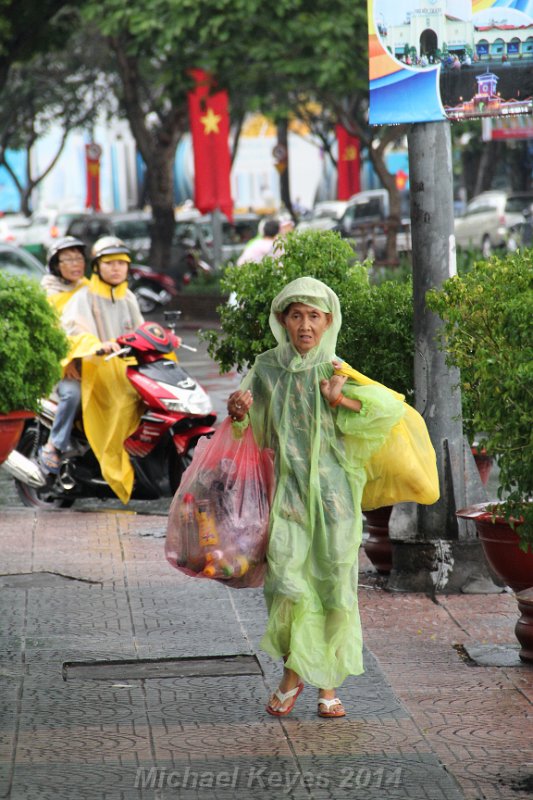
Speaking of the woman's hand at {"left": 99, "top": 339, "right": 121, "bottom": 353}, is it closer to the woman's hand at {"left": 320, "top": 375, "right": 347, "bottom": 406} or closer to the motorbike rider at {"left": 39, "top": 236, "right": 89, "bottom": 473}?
the motorbike rider at {"left": 39, "top": 236, "right": 89, "bottom": 473}

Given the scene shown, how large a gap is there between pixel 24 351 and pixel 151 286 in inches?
795

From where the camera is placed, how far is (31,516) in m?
9.17

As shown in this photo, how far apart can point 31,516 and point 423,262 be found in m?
3.47

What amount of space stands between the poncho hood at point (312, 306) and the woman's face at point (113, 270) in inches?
167

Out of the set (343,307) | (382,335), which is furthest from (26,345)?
(382,335)

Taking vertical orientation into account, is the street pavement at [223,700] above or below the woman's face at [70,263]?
below

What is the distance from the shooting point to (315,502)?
510 centimetres

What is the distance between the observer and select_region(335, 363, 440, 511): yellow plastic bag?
5.36 m

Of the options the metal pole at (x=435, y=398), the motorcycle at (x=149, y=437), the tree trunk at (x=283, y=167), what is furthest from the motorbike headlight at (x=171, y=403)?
the tree trunk at (x=283, y=167)

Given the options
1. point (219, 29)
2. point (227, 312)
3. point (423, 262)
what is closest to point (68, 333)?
point (227, 312)

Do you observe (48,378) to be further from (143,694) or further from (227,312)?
(143,694)

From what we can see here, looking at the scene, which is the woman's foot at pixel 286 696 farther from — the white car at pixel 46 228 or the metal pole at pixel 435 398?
the white car at pixel 46 228

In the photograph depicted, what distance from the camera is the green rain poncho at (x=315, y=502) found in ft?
16.5

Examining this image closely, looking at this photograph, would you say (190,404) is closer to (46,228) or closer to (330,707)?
(330,707)
